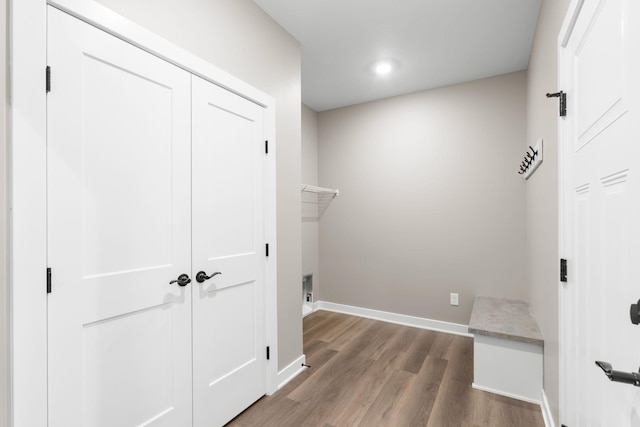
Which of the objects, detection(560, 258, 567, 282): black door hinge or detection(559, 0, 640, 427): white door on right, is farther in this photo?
detection(560, 258, 567, 282): black door hinge

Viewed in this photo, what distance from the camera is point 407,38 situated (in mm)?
2482

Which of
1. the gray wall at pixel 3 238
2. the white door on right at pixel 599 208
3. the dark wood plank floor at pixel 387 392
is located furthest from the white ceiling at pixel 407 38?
the dark wood plank floor at pixel 387 392

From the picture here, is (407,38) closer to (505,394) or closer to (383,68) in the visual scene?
(383,68)

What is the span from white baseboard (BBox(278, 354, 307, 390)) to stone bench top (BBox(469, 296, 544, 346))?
4.40 ft

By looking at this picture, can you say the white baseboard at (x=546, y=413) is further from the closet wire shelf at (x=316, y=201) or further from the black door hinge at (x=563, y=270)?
the closet wire shelf at (x=316, y=201)

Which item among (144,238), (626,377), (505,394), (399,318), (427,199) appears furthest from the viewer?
(399,318)

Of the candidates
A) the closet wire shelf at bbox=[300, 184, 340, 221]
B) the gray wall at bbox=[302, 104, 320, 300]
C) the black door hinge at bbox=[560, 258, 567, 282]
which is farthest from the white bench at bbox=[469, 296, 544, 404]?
the closet wire shelf at bbox=[300, 184, 340, 221]

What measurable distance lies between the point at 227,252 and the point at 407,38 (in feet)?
7.14

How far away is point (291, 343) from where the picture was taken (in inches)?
95.0

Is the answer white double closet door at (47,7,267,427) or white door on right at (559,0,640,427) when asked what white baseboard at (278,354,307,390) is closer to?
white double closet door at (47,7,267,427)

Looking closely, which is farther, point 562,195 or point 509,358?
point 509,358

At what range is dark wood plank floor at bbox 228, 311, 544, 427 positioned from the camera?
6.23ft

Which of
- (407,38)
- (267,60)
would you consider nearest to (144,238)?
(267,60)

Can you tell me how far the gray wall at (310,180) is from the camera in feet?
12.9
